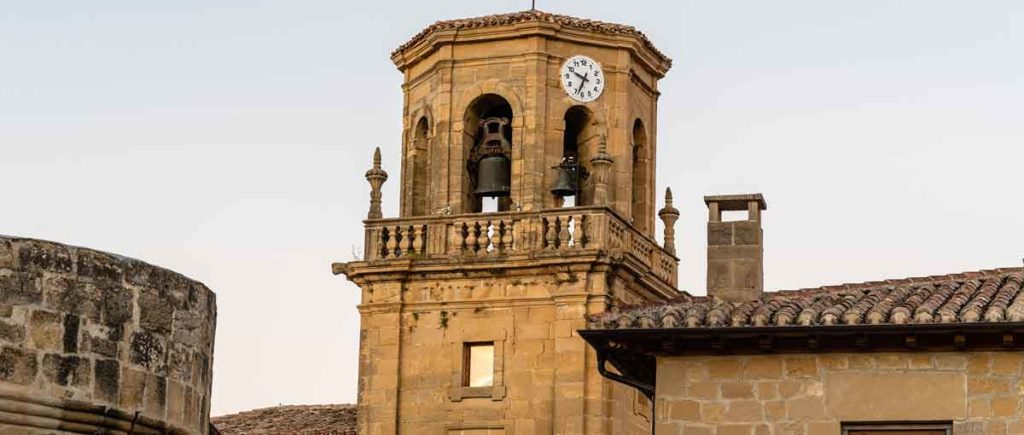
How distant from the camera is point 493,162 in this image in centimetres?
4084

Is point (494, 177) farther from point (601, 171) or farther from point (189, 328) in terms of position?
point (189, 328)

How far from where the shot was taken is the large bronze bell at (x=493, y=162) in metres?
40.6

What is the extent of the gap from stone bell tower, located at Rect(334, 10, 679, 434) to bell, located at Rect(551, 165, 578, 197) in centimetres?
3

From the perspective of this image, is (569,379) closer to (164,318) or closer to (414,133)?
(414,133)

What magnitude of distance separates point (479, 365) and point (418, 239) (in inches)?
86.6

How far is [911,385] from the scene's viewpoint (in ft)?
78.2

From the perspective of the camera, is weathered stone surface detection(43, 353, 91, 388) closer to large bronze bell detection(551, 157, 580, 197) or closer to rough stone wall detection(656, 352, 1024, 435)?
rough stone wall detection(656, 352, 1024, 435)

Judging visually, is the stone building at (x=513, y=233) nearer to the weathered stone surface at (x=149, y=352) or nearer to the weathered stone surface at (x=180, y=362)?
the weathered stone surface at (x=180, y=362)

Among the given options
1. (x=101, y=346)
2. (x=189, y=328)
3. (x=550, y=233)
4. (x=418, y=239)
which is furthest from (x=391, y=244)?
(x=101, y=346)

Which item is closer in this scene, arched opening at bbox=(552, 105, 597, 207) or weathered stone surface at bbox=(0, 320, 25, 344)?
weathered stone surface at bbox=(0, 320, 25, 344)

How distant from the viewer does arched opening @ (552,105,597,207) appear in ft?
132

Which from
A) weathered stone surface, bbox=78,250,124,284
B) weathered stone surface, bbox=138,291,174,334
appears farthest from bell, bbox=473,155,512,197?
weathered stone surface, bbox=78,250,124,284

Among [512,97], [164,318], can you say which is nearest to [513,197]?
[512,97]

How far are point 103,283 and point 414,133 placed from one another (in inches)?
1034
